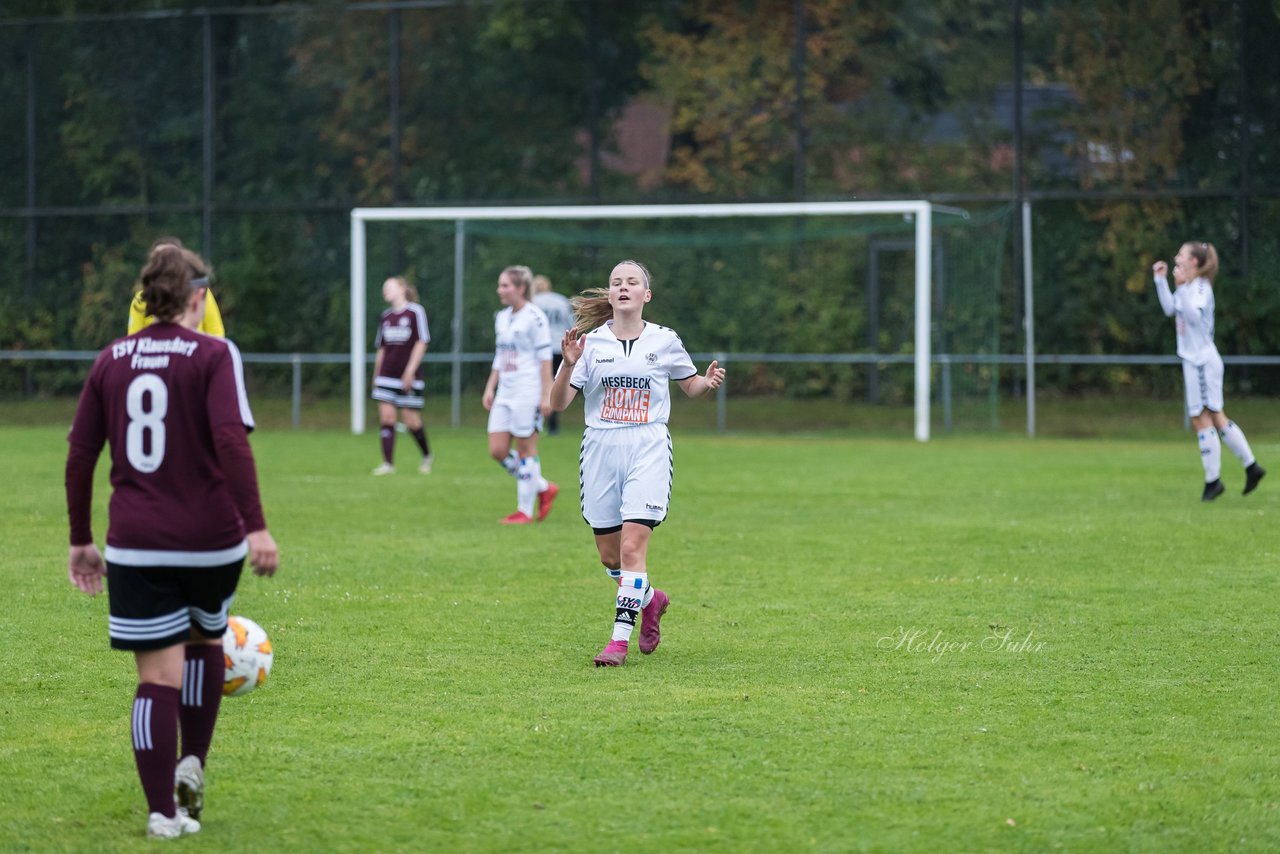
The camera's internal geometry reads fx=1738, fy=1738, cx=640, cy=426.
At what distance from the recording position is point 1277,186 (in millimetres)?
23812

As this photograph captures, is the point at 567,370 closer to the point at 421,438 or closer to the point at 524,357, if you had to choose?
the point at 524,357

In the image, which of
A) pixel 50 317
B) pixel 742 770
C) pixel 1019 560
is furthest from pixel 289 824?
pixel 50 317

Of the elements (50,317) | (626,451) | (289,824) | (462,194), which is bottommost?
(289,824)

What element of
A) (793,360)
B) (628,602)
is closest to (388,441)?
(793,360)

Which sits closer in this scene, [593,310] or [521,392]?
[593,310]

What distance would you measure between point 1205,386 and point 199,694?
10909 mm

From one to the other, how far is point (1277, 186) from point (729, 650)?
18495 mm

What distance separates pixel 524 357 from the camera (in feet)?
44.7

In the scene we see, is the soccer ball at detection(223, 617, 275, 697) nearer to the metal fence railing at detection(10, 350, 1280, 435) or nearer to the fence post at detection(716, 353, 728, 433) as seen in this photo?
the metal fence railing at detection(10, 350, 1280, 435)

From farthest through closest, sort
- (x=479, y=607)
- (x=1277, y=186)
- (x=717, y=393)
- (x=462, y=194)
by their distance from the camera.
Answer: (x=462, y=194)
(x=717, y=393)
(x=1277, y=186)
(x=479, y=607)

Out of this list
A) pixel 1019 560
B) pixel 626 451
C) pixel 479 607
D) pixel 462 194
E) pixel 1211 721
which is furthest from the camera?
pixel 462 194

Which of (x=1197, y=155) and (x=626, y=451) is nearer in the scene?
(x=626, y=451)

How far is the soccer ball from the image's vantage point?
557 centimetres

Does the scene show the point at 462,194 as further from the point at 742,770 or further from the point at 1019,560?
the point at 742,770
